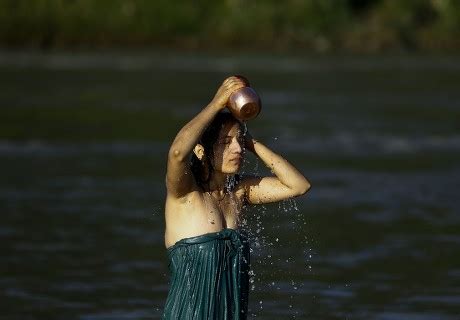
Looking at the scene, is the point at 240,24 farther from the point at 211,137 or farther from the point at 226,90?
the point at 226,90

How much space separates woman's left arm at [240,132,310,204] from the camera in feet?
25.4

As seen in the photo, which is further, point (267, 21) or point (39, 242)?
point (267, 21)

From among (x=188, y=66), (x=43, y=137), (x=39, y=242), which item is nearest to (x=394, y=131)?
(x=43, y=137)

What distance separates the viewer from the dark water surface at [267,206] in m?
12.2

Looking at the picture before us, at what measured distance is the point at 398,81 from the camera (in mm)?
36000

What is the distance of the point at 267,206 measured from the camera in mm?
16047

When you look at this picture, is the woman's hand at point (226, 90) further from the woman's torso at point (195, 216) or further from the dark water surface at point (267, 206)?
the dark water surface at point (267, 206)

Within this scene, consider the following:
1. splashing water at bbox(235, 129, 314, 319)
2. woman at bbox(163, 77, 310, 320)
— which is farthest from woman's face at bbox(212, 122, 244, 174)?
splashing water at bbox(235, 129, 314, 319)

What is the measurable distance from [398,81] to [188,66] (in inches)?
272

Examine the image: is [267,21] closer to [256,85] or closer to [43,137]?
[256,85]

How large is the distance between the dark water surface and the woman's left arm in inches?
55.3

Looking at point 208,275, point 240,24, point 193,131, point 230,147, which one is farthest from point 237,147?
point 240,24

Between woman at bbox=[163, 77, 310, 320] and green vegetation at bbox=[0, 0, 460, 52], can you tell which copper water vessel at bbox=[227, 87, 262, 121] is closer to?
woman at bbox=[163, 77, 310, 320]

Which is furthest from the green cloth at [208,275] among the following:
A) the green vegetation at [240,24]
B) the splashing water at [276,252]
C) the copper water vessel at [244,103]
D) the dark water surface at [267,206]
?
the green vegetation at [240,24]
